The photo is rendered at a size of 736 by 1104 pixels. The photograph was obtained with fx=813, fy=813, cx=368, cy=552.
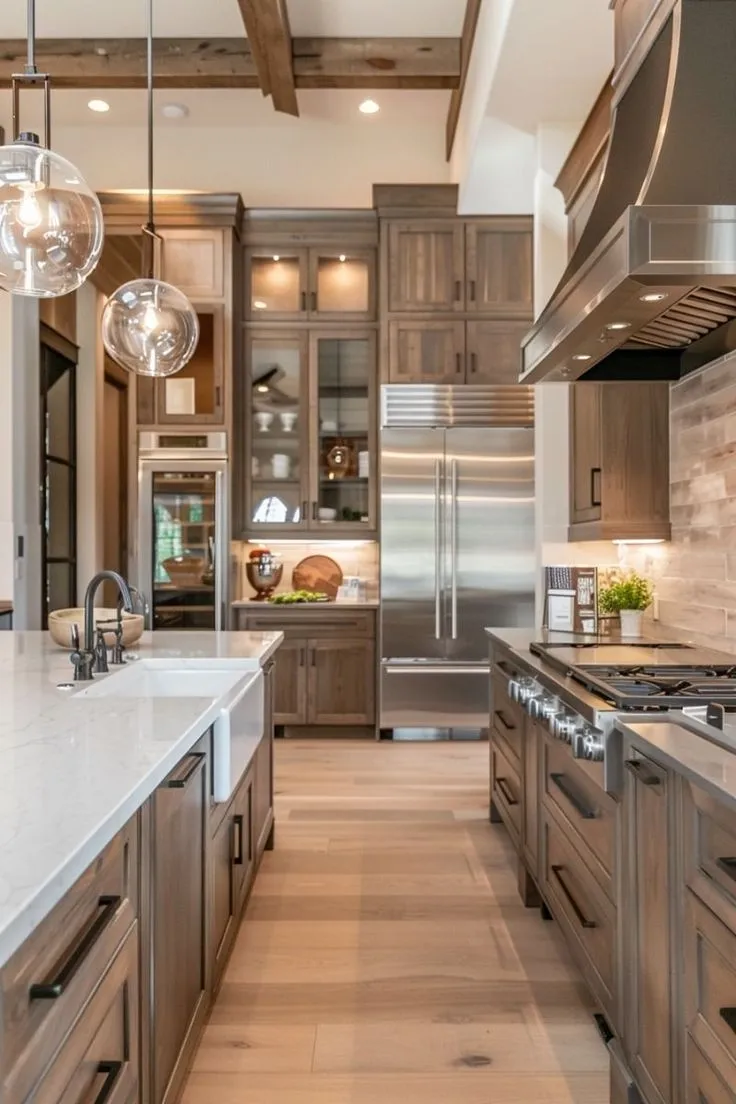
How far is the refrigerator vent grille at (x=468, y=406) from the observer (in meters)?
4.96

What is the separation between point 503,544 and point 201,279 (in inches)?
98.3

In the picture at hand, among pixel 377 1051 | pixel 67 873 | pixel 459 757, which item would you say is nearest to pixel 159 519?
pixel 459 757

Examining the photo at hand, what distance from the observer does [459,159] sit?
480 cm

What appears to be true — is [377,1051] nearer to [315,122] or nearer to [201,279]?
[201,279]

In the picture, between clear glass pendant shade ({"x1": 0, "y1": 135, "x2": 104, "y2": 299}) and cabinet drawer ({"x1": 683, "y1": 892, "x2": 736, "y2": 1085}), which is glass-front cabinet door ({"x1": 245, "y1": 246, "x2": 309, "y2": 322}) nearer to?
clear glass pendant shade ({"x1": 0, "y1": 135, "x2": 104, "y2": 299})

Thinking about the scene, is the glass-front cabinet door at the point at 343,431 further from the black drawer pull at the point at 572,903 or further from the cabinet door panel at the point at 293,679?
the black drawer pull at the point at 572,903

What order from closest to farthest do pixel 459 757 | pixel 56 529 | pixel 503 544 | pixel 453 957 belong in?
pixel 453 957
pixel 459 757
pixel 503 544
pixel 56 529

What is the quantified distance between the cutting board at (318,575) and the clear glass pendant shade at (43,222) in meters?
3.56

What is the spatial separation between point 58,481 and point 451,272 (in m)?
3.24

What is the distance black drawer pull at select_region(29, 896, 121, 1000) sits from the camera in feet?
2.94

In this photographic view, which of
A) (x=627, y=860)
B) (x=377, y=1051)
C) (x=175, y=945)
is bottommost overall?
(x=377, y=1051)

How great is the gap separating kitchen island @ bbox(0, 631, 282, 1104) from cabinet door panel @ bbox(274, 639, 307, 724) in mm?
2564

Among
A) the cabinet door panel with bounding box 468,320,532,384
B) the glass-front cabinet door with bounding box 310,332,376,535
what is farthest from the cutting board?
the cabinet door panel with bounding box 468,320,532,384

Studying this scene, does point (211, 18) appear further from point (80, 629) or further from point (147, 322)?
point (80, 629)
